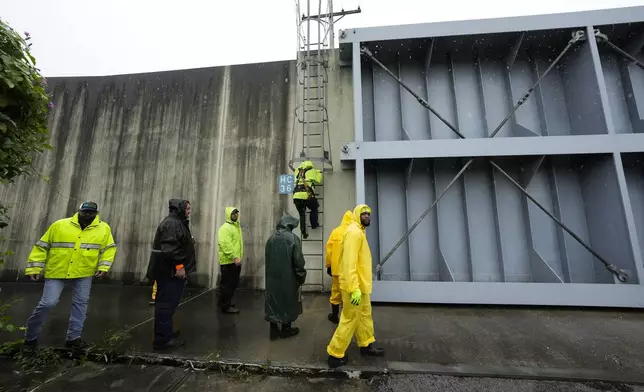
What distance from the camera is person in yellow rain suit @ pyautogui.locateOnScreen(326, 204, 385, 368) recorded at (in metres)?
2.84

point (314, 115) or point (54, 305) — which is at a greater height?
point (314, 115)

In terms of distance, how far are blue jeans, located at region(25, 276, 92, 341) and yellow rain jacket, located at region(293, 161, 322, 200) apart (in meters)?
3.41

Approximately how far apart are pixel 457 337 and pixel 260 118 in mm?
6095

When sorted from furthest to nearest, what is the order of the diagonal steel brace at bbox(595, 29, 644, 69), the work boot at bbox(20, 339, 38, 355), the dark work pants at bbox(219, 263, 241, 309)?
the diagonal steel brace at bbox(595, 29, 644, 69)
the dark work pants at bbox(219, 263, 241, 309)
the work boot at bbox(20, 339, 38, 355)

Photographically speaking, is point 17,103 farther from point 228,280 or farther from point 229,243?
point 228,280

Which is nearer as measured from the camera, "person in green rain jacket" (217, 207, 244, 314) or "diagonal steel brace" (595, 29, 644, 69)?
"person in green rain jacket" (217, 207, 244, 314)

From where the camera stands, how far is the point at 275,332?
3678mm

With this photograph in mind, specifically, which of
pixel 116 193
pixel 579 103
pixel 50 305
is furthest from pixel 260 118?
pixel 579 103

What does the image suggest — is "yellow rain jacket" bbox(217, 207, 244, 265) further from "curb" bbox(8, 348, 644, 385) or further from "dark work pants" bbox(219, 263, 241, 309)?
"curb" bbox(8, 348, 644, 385)

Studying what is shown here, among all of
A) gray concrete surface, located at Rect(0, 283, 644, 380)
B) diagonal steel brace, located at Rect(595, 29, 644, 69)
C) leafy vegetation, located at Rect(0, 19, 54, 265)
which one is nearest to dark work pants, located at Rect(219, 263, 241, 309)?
gray concrete surface, located at Rect(0, 283, 644, 380)

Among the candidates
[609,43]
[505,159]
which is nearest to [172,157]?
[505,159]

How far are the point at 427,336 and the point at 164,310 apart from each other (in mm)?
3375

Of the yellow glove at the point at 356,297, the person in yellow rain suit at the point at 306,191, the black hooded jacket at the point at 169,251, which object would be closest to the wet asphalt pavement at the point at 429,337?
the yellow glove at the point at 356,297

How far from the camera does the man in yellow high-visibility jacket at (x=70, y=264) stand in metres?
3.20
